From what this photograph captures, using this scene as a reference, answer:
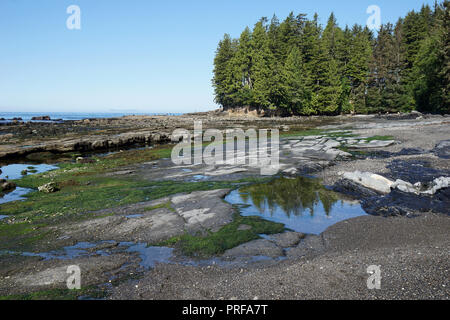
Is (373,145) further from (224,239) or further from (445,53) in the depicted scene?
(445,53)

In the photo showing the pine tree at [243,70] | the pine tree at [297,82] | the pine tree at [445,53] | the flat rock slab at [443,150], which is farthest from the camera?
the pine tree at [243,70]

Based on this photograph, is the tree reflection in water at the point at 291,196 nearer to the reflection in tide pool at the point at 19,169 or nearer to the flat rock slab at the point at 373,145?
the flat rock slab at the point at 373,145

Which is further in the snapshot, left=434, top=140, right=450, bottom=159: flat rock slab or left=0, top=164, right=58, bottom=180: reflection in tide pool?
left=0, top=164, right=58, bottom=180: reflection in tide pool

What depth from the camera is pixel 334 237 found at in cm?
923

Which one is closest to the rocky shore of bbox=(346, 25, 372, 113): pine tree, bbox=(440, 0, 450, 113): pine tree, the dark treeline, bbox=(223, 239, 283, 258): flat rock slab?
bbox=(223, 239, 283, 258): flat rock slab

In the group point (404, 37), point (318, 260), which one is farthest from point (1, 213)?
point (404, 37)

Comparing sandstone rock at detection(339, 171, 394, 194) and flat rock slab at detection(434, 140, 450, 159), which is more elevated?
flat rock slab at detection(434, 140, 450, 159)

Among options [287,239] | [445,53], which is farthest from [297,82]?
[287,239]

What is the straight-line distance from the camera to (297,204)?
41.9ft

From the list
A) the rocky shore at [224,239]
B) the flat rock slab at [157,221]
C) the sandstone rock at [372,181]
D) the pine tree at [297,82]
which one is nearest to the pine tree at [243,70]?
the pine tree at [297,82]

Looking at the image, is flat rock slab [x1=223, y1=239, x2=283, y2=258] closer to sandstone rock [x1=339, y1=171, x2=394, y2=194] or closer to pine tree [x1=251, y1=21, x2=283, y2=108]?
sandstone rock [x1=339, y1=171, x2=394, y2=194]

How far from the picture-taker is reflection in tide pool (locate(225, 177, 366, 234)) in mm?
10789

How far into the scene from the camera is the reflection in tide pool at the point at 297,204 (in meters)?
10.8
